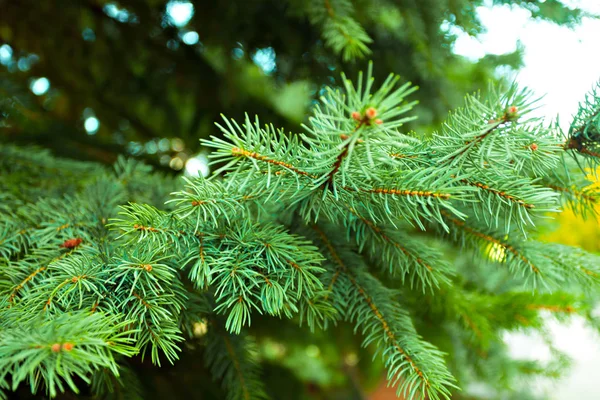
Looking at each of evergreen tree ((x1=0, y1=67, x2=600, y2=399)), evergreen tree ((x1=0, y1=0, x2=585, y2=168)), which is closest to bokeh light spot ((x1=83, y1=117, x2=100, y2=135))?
evergreen tree ((x1=0, y1=0, x2=585, y2=168))

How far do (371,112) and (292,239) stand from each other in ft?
0.71

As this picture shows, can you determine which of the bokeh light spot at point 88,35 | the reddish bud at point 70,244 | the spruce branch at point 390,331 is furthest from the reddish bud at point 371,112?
the bokeh light spot at point 88,35

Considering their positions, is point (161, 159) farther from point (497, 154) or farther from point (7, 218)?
point (497, 154)

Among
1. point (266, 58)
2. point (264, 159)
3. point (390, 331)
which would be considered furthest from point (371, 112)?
point (266, 58)

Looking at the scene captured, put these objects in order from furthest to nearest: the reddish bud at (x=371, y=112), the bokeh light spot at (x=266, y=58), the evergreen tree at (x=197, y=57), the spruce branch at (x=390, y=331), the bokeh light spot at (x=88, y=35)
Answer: the bokeh light spot at (x=88, y=35)
the bokeh light spot at (x=266, y=58)
the evergreen tree at (x=197, y=57)
the spruce branch at (x=390, y=331)
the reddish bud at (x=371, y=112)

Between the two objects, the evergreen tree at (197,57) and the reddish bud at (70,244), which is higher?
the evergreen tree at (197,57)

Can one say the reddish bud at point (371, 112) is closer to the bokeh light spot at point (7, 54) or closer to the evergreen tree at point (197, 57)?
the evergreen tree at point (197, 57)

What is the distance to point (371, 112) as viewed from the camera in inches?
12.4

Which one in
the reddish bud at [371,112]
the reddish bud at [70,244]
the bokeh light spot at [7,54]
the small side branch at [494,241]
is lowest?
the reddish bud at [70,244]

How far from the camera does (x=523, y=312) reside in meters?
0.76

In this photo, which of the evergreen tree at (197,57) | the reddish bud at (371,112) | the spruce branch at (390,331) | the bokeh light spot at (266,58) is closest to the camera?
the reddish bud at (371,112)

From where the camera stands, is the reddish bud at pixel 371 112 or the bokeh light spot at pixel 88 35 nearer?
the reddish bud at pixel 371 112

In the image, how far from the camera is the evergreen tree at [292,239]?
37cm

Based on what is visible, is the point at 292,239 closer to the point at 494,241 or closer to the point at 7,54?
the point at 494,241
